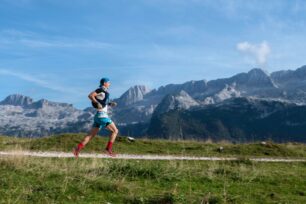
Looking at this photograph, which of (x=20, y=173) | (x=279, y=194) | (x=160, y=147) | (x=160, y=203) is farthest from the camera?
(x=160, y=147)

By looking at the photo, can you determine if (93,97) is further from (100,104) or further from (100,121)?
(100,121)

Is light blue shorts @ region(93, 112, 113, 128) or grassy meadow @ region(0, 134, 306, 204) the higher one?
light blue shorts @ region(93, 112, 113, 128)

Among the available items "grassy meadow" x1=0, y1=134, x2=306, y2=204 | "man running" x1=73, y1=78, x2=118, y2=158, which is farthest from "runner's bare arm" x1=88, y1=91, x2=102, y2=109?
"grassy meadow" x1=0, y1=134, x2=306, y2=204

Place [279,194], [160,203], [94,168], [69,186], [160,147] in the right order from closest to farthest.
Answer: [160,203] → [69,186] → [279,194] → [94,168] → [160,147]

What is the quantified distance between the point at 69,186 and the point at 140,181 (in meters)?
2.30

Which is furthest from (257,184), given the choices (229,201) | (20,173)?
(20,173)

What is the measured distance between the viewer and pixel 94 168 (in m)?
14.5

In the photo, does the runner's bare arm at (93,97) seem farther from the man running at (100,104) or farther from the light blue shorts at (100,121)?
the light blue shorts at (100,121)

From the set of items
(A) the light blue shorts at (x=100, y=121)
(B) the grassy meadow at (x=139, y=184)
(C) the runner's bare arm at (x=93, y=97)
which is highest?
(C) the runner's bare arm at (x=93, y=97)

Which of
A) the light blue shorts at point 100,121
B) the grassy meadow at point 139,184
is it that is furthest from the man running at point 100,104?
the grassy meadow at point 139,184

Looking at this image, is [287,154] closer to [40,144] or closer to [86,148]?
[86,148]

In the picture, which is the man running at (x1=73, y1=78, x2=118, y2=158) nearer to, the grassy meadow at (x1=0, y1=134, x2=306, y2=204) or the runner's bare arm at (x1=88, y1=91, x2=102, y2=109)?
the runner's bare arm at (x1=88, y1=91, x2=102, y2=109)

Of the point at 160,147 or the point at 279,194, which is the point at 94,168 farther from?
the point at 160,147

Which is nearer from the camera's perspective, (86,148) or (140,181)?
(140,181)
